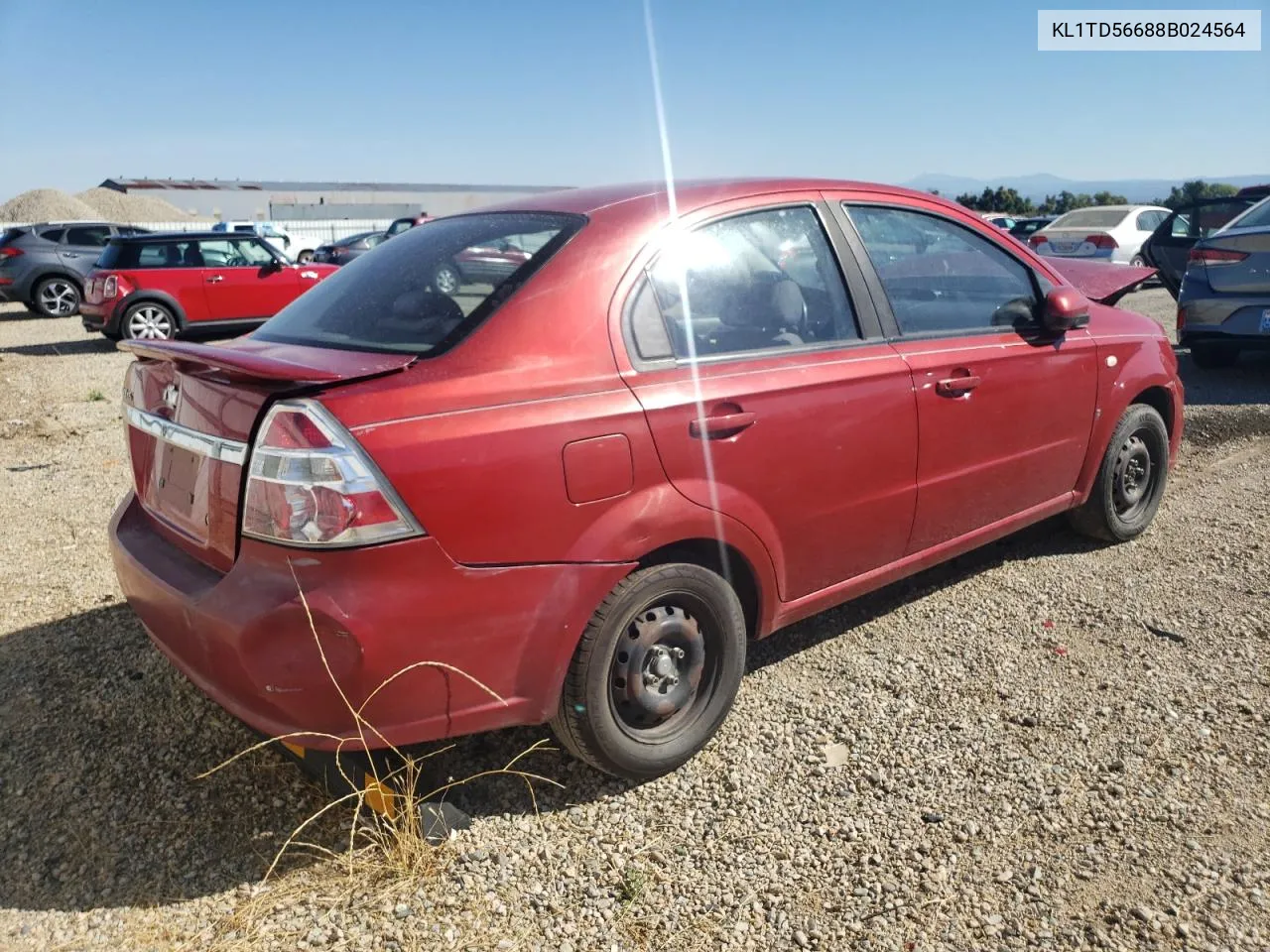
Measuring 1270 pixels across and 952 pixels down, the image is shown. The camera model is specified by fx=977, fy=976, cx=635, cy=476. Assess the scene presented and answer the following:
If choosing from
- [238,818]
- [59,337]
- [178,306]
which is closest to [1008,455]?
[238,818]

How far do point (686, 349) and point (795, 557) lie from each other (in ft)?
2.60

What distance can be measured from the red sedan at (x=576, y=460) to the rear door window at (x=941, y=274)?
0.02 m

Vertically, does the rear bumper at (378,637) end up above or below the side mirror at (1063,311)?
below

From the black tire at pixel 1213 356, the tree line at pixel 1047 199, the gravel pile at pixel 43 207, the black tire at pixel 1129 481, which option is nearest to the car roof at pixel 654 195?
the black tire at pixel 1129 481

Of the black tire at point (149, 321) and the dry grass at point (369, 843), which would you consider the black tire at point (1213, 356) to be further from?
the black tire at point (149, 321)

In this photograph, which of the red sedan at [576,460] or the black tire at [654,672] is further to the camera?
the black tire at [654,672]

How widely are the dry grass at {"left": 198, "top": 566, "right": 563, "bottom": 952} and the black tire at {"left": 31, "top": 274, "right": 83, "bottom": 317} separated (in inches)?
718

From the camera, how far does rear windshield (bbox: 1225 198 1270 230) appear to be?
792 centimetres

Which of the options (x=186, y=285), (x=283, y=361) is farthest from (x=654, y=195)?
(x=186, y=285)

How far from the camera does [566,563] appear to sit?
8.24 feet

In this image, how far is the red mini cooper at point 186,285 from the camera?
12.9 metres

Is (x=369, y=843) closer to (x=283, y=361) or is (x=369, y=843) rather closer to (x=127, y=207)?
(x=283, y=361)

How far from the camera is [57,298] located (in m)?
18.2

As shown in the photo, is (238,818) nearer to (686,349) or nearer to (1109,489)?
(686,349)
